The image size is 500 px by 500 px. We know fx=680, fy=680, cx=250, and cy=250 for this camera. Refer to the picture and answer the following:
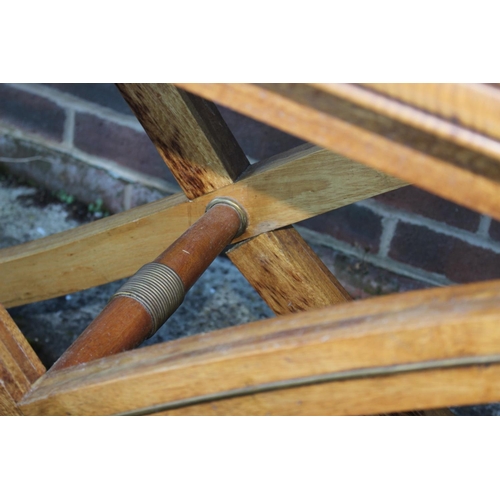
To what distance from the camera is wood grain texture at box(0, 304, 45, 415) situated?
2.06 feet

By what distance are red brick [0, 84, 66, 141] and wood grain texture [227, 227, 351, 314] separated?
3.07ft

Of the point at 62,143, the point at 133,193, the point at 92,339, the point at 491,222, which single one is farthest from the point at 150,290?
the point at 62,143

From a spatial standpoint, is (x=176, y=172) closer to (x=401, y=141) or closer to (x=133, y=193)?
(x=401, y=141)

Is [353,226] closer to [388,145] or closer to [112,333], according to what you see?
[112,333]

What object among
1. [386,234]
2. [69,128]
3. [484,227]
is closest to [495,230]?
[484,227]

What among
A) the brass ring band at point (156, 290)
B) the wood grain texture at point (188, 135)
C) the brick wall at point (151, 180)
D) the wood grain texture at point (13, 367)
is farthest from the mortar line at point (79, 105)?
the wood grain texture at point (13, 367)

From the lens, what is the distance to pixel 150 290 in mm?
719

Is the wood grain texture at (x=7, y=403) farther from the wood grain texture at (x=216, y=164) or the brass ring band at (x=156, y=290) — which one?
the wood grain texture at (x=216, y=164)

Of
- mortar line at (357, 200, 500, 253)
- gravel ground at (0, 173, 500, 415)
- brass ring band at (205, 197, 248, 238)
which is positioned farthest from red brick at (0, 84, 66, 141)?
brass ring band at (205, 197, 248, 238)

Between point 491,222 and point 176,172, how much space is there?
67cm

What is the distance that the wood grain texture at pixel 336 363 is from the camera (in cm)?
42

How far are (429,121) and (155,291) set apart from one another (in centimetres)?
47

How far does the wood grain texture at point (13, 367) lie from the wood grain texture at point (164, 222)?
1.14 ft

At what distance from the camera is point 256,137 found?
147cm
